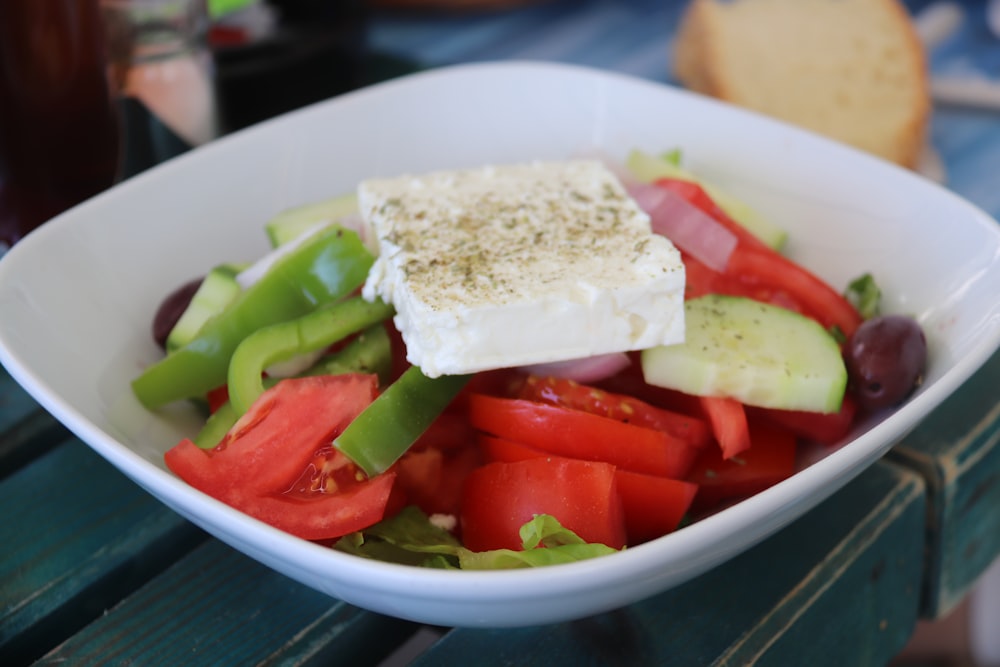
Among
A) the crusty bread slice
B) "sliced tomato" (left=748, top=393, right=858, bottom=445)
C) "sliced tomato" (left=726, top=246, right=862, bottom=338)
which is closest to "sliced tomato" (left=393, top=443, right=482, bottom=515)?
"sliced tomato" (left=748, top=393, right=858, bottom=445)

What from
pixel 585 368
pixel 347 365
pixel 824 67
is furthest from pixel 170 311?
pixel 824 67

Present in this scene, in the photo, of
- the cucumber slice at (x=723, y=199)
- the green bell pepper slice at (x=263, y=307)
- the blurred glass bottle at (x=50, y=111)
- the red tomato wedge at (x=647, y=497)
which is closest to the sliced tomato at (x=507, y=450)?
the red tomato wedge at (x=647, y=497)

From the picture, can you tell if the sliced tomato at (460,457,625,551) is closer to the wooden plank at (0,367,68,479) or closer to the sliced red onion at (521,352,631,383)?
the sliced red onion at (521,352,631,383)

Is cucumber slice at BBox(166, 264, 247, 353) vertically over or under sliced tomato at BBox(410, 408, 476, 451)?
over

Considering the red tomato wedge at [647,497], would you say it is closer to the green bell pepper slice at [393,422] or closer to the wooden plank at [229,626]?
the green bell pepper slice at [393,422]

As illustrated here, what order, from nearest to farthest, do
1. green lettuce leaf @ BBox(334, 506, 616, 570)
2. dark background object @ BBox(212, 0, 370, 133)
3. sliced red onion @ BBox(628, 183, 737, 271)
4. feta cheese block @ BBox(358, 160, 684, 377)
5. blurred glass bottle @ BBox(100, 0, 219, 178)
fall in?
green lettuce leaf @ BBox(334, 506, 616, 570) → feta cheese block @ BBox(358, 160, 684, 377) → sliced red onion @ BBox(628, 183, 737, 271) → blurred glass bottle @ BBox(100, 0, 219, 178) → dark background object @ BBox(212, 0, 370, 133)

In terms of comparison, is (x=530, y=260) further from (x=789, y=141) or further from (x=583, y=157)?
(x=789, y=141)

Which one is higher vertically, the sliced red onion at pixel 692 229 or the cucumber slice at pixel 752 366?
the sliced red onion at pixel 692 229
